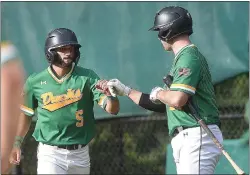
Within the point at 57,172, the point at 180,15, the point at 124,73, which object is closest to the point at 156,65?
the point at 124,73

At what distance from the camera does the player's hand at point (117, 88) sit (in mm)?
5469

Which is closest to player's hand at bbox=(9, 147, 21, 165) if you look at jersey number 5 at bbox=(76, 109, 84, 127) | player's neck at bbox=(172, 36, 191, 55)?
jersey number 5 at bbox=(76, 109, 84, 127)

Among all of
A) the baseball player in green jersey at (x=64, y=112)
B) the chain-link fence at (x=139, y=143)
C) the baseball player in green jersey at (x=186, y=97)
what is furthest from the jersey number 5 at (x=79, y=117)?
the chain-link fence at (x=139, y=143)

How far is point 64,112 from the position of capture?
21.4 feet

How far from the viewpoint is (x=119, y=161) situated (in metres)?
8.41

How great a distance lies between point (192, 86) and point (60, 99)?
1817mm

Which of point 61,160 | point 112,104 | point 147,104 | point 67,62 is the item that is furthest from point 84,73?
point 147,104

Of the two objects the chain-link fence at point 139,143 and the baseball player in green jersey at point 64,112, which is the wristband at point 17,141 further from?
the chain-link fence at point 139,143

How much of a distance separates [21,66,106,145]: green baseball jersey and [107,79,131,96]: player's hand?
0.76 meters

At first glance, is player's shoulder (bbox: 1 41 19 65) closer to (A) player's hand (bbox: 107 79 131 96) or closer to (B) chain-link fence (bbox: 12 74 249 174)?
(A) player's hand (bbox: 107 79 131 96)

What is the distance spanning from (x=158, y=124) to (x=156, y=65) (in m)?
0.75

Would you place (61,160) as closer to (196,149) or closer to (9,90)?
(196,149)

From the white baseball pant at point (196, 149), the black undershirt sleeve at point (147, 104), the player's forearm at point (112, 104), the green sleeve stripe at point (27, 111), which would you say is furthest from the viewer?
the green sleeve stripe at point (27, 111)

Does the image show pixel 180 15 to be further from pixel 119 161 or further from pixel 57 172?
pixel 119 161
